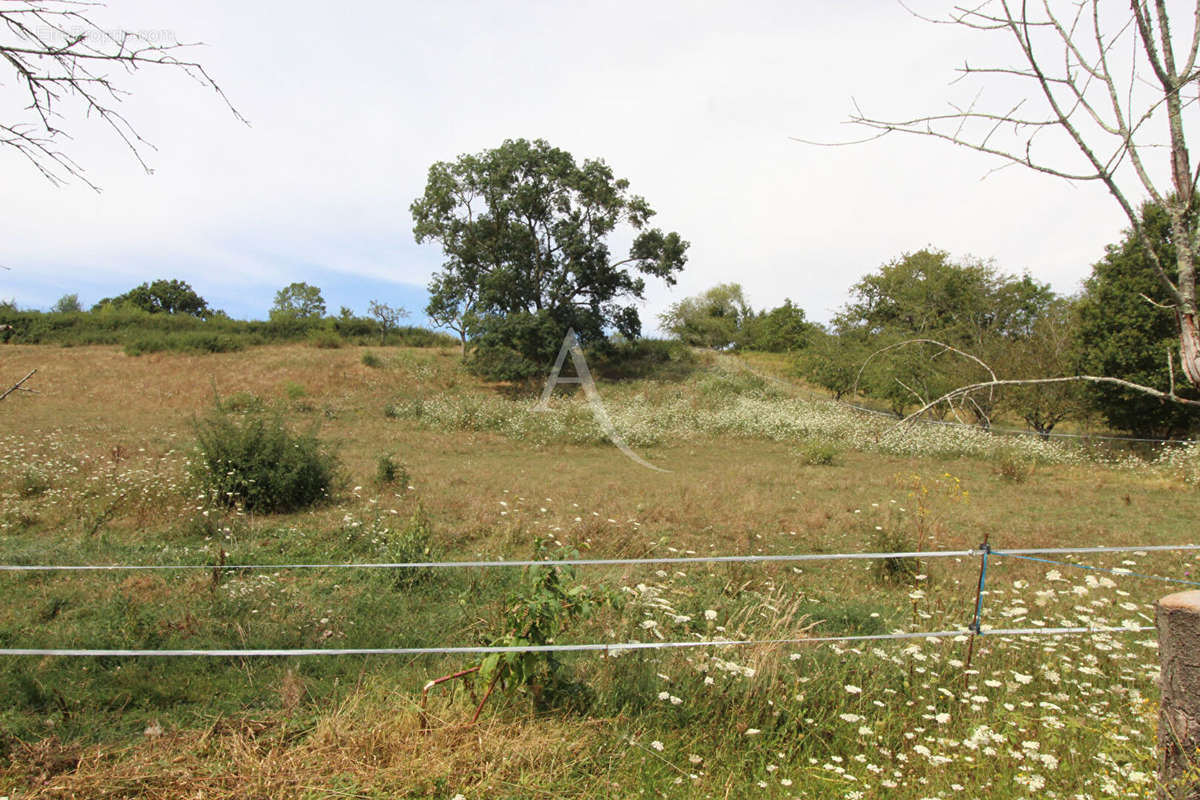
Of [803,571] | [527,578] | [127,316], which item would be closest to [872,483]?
[803,571]

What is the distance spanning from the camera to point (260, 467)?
9.26 m

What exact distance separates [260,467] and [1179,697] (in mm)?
9485

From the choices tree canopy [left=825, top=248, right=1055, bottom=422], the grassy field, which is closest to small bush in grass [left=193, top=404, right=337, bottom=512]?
the grassy field

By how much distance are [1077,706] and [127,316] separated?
40.7 metres

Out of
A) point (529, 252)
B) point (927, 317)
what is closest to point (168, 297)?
point (529, 252)

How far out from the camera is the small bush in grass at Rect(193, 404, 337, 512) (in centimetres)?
909

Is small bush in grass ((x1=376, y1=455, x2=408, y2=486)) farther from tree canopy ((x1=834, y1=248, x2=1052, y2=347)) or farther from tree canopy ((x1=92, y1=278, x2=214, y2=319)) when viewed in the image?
tree canopy ((x1=92, y1=278, x2=214, y2=319))

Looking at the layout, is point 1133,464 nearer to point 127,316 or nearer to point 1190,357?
point 1190,357

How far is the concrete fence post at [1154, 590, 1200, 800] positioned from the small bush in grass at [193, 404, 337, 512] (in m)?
8.95

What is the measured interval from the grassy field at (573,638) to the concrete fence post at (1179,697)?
629mm

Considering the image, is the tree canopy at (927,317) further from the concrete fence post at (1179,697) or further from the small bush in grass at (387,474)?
the concrete fence post at (1179,697)

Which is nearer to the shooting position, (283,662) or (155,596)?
(283,662)

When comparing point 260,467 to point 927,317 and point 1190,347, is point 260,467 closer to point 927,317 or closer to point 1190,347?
point 1190,347

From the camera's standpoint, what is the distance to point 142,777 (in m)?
2.69
